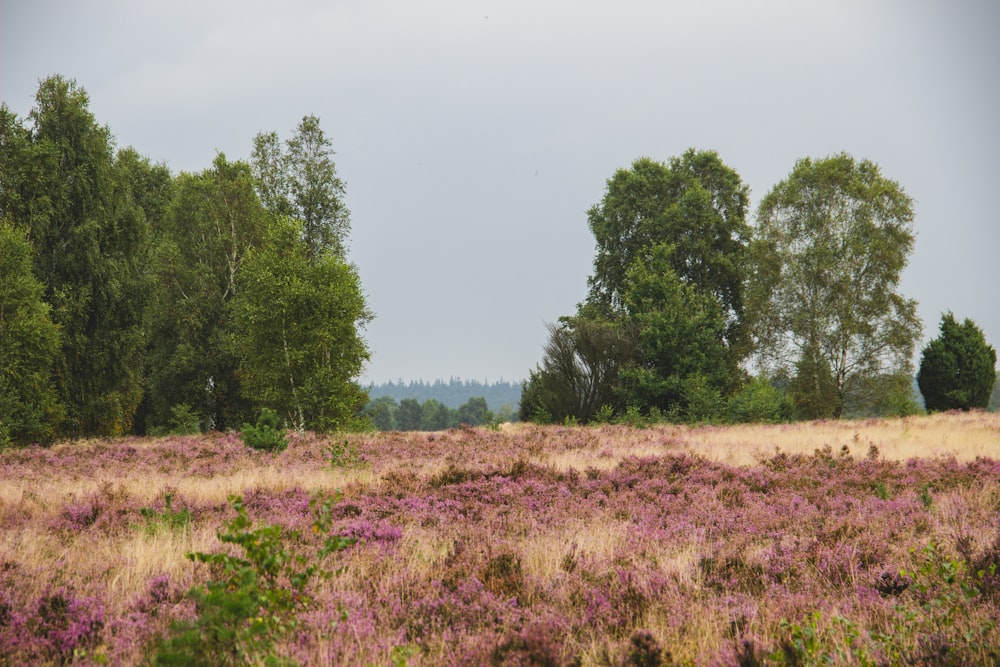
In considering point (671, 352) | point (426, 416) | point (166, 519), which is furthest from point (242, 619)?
point (426, 416)

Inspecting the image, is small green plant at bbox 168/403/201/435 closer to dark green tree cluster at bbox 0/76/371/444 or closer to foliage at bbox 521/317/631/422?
dark green tree cluster at bbox 0/76/371/444

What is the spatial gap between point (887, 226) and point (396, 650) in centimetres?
3884

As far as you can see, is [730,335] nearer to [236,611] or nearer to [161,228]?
[161,228]

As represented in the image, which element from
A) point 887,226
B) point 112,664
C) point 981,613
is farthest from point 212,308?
point 887,226

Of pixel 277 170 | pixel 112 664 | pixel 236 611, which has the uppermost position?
pixel 277 170

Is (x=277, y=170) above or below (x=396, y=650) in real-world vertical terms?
above

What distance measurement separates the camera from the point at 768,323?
3575 centimetres

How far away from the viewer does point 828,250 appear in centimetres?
3425

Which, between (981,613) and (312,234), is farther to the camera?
(312,234)

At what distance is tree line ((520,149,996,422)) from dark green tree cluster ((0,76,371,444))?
12.5 metres

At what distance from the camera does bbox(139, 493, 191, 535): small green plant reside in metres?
7.03

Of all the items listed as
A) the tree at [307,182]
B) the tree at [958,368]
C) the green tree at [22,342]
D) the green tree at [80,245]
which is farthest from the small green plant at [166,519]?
the tree at [958,368]

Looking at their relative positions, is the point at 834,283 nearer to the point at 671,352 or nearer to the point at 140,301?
the point at 671,352

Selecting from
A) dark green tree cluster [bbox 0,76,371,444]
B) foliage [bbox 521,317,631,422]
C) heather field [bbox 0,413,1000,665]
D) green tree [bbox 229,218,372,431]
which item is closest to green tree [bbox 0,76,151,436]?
dark green tree cluster [bbox 0,76,371,444]
